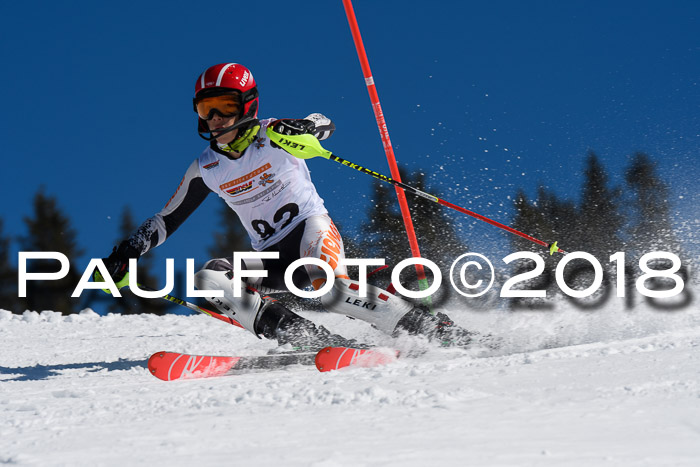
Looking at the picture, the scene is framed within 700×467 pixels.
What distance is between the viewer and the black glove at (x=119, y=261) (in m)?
4.92

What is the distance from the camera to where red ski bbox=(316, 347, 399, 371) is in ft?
12.4

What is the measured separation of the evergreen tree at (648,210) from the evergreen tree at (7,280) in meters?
24.2

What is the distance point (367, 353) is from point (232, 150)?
1822 mm

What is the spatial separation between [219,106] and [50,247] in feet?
91.0

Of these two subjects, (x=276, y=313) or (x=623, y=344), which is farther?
(x=276, y=313)

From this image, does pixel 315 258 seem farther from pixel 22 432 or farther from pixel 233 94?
pixel 22 432

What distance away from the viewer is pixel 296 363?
436 cm

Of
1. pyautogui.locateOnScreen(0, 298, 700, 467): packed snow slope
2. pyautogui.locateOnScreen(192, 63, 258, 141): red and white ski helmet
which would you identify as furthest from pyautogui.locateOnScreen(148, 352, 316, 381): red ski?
pyautogui.locateOnScreen(192, 63, 258, 141): red and white ski helmet

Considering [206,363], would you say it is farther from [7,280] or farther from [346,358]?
[7,280]

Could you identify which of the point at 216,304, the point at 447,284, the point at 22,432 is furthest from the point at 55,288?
the point at 22,432

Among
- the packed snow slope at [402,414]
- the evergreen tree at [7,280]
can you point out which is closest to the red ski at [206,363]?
the packed snow slope at [402,414]

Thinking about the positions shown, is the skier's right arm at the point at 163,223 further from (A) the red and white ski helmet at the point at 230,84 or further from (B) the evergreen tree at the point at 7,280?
(B) the evergreen tree at the point at 7,280

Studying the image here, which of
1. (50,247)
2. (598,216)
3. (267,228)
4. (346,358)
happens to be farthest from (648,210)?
(50,247)

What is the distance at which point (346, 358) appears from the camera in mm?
3824
